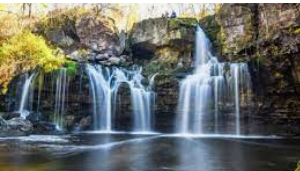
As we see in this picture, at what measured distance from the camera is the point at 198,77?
26312mm

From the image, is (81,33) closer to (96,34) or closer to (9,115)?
(96,34)

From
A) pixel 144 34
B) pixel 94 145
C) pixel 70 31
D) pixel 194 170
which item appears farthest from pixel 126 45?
pixel 194 170

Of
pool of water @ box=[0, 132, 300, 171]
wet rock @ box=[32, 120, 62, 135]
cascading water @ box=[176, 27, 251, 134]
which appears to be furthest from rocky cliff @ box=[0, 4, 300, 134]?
pool of water @ box=[0, 132, 300, 171]

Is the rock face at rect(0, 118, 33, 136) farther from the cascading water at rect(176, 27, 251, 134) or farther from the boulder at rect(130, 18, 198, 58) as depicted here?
the boulder at rect(130, 18, 198, 58)

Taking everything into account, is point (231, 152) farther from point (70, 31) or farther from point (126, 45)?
point (70, 31)

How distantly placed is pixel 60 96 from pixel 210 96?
991 centimetres

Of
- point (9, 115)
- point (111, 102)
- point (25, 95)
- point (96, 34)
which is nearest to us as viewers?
point (9, 115)

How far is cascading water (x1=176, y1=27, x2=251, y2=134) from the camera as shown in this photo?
2509cm

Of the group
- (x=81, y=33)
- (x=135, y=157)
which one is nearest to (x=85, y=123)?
(x=81, y=33)

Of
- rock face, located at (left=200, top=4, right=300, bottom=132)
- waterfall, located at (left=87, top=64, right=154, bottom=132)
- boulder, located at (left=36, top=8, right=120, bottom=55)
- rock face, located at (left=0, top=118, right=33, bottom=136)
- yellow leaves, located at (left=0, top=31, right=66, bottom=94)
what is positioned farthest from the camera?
boulder, located at (left=36, top=8, right=120, bottom=55)

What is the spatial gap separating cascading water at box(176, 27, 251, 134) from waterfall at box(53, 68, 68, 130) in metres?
7.69

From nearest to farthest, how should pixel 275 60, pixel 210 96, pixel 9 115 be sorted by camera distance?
1. pixel 9 115
2. pixel 275 60
3. pixel 210 96

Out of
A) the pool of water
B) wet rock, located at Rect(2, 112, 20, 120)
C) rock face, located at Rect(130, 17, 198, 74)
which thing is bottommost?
the pool of water

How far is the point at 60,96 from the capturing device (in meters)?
25.3
